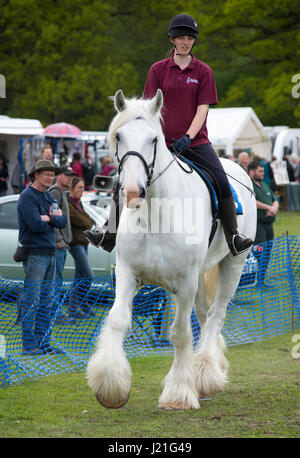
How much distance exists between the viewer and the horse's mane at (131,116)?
5.36m

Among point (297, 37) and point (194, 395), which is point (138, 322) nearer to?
point (194, 395)

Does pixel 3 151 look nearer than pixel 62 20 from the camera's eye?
Yes

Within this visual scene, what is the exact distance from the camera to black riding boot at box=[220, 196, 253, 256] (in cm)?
676

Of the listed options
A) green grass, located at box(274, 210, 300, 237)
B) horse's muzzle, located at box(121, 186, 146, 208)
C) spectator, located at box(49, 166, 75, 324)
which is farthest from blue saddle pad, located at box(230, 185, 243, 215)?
green grass, located at box(274, 210, 300, 237)

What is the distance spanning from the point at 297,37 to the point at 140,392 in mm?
25477

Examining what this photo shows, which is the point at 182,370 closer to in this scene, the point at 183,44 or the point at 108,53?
the point at 183,44

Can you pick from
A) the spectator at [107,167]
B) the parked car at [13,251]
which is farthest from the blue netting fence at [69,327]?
the spectator at [107,167]

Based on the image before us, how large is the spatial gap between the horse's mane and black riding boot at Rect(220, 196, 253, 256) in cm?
152

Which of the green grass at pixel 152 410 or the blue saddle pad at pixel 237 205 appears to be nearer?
the green grass at pixel 152 410

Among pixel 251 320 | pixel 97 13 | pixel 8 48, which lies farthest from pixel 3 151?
pixel 251 320

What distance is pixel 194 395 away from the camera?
6199mm

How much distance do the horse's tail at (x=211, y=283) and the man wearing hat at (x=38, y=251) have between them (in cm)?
184

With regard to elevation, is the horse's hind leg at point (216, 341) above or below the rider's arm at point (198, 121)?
below

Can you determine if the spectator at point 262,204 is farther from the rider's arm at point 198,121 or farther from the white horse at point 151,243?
the white horse at point 151,243
